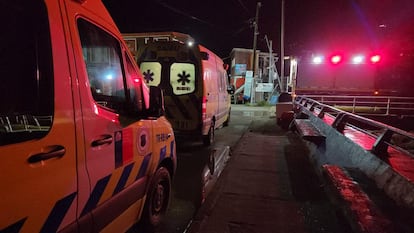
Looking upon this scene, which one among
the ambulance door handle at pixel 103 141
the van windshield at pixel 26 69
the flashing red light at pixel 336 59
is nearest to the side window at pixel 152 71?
the ambulance door handle at pixel 103 141

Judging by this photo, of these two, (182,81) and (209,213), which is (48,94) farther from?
(182,81)

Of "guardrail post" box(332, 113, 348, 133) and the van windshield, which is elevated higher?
the van windshield

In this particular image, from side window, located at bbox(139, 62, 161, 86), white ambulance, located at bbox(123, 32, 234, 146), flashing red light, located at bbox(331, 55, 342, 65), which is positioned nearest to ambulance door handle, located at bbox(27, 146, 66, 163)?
white ambulance, located at bbox(123, 32, 234, 146)

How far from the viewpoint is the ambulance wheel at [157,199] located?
355cm

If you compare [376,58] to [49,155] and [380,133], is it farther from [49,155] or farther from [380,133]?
[49,155]

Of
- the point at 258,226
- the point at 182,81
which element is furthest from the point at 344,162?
the point at 182,81

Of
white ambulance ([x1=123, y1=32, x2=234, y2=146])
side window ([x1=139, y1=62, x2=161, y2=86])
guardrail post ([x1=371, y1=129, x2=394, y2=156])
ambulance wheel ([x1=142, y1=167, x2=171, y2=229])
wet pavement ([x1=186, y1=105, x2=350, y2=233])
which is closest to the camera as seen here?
ambulance wheel ([x1=142, y1=167, x2=171, y2=229])

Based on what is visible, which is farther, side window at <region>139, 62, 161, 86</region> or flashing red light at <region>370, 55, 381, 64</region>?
flashing red light at <region>370, 55, 381, 64</region>

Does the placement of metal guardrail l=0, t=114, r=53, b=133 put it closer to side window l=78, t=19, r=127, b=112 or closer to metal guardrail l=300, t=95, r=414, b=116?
A: side window l=78, t=19, r=127, b=112

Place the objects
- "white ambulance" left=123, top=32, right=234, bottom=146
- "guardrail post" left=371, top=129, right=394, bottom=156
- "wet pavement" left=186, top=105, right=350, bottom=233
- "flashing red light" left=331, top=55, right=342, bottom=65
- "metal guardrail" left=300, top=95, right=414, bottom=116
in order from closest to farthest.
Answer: "wet pavement" left=186, top=105, right=350, bottom=233 < "guardrail post" left=371, top=129, right=394, bottom=156 < "white ambulance" left=123, top=32, right=234, bottom=146 < "metal guardrail" left=300, top=95, right=414, bottom=116 < "flashing red light" left=331, top=55, right=342, bottom=65

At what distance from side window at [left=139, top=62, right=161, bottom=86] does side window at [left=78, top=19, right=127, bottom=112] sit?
538 centimetres

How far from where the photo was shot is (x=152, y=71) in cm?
833

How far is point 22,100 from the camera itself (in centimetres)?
181

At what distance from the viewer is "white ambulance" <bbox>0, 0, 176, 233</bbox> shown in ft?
5.54
